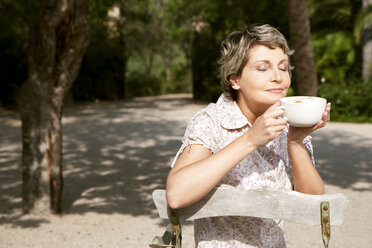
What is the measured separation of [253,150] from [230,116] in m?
0.29

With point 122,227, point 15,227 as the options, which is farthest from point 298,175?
point 15,227

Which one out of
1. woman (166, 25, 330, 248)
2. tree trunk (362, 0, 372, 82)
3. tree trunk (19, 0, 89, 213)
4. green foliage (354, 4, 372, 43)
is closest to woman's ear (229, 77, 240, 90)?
woman (166, 25, 330, 248)

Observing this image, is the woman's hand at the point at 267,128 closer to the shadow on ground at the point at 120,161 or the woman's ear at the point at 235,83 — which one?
the woman's ear at the point at 235,83

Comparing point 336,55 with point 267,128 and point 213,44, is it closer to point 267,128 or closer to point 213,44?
point 213,44

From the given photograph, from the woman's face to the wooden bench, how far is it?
0.37m

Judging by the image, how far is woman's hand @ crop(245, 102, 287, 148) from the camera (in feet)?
5.66

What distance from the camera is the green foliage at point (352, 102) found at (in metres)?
14.3

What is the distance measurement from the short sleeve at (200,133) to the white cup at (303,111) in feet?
1.20

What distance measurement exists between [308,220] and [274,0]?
1734 centimetres

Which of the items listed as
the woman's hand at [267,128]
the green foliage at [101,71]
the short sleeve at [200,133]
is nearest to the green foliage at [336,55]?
the green foliage at [101,71]

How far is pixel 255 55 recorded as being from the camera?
2039mm

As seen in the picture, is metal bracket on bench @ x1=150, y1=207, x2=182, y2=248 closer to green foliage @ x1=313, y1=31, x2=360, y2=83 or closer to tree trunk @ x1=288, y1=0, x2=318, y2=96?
tree trunk @ x1=288, y1=0, x2=318, y2=96

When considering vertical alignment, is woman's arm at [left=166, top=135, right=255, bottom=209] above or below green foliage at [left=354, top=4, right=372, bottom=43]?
below

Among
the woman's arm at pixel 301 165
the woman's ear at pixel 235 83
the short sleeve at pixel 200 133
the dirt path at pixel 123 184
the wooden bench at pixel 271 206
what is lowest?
the dirt path at pixel 123 184
